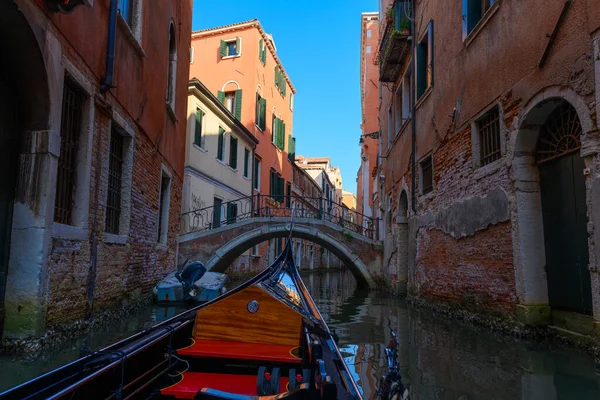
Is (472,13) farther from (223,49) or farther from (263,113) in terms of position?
(223,49)

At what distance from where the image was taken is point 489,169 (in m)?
5.23

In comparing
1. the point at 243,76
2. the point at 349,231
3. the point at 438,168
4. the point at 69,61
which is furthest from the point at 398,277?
the point at 243,76

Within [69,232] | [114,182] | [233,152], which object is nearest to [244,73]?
[233,152]

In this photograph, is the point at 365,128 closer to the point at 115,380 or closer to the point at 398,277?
the point at 398,277

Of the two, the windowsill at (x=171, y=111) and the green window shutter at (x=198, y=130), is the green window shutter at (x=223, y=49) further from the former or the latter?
the windowsill at (x=171, y=111)

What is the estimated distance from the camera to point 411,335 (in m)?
5.26

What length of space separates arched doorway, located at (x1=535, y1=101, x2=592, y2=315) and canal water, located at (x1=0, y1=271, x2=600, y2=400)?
497mm

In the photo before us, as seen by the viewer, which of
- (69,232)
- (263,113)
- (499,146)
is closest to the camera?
(69,232)

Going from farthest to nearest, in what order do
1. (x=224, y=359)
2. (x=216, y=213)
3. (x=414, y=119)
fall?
1. (x=216, y=213)
2. (x=414, y=119)
3. (x=224, y=359)

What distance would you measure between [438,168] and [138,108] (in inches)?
170

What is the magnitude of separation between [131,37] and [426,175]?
5.06 m

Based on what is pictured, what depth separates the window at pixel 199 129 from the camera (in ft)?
38.7

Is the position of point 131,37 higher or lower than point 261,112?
lower

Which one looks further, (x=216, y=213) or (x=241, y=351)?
(x=216, y=213)
